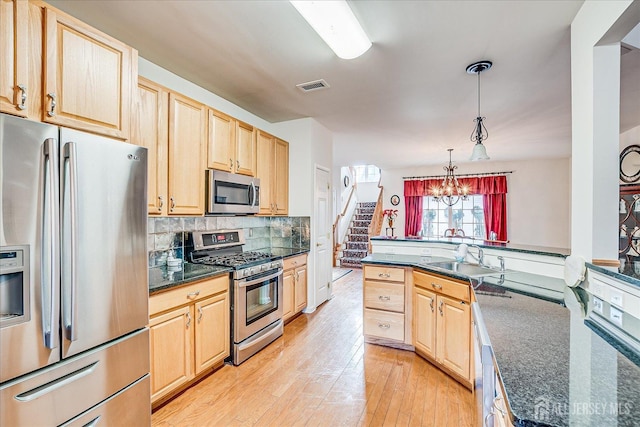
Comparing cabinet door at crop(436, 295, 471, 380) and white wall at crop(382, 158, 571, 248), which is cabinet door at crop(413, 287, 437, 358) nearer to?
cabinet door at crop(436, 295, 471, 380)

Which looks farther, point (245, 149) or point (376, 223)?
point (376, 223)

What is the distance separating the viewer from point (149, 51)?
2.29 meters

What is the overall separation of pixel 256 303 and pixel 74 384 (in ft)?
5.16

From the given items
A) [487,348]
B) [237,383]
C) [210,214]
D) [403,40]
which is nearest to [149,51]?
[210,214]

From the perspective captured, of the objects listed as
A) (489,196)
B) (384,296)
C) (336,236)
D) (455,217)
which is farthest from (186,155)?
(489,196)

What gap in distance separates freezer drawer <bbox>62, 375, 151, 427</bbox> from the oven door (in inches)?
35.7

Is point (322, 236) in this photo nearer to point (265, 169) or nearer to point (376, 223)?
point (265, 169)

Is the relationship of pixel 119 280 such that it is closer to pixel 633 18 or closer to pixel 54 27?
pixel 54 27

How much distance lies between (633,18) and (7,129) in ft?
A: 9.32

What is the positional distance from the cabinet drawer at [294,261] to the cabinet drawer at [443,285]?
1458 millimetres

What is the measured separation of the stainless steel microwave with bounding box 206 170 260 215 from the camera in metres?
2.69

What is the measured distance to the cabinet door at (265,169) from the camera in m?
3.43

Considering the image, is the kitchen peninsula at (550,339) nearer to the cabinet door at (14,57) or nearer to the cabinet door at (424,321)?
the cabinet door at (424,321)

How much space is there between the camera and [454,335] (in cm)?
227
